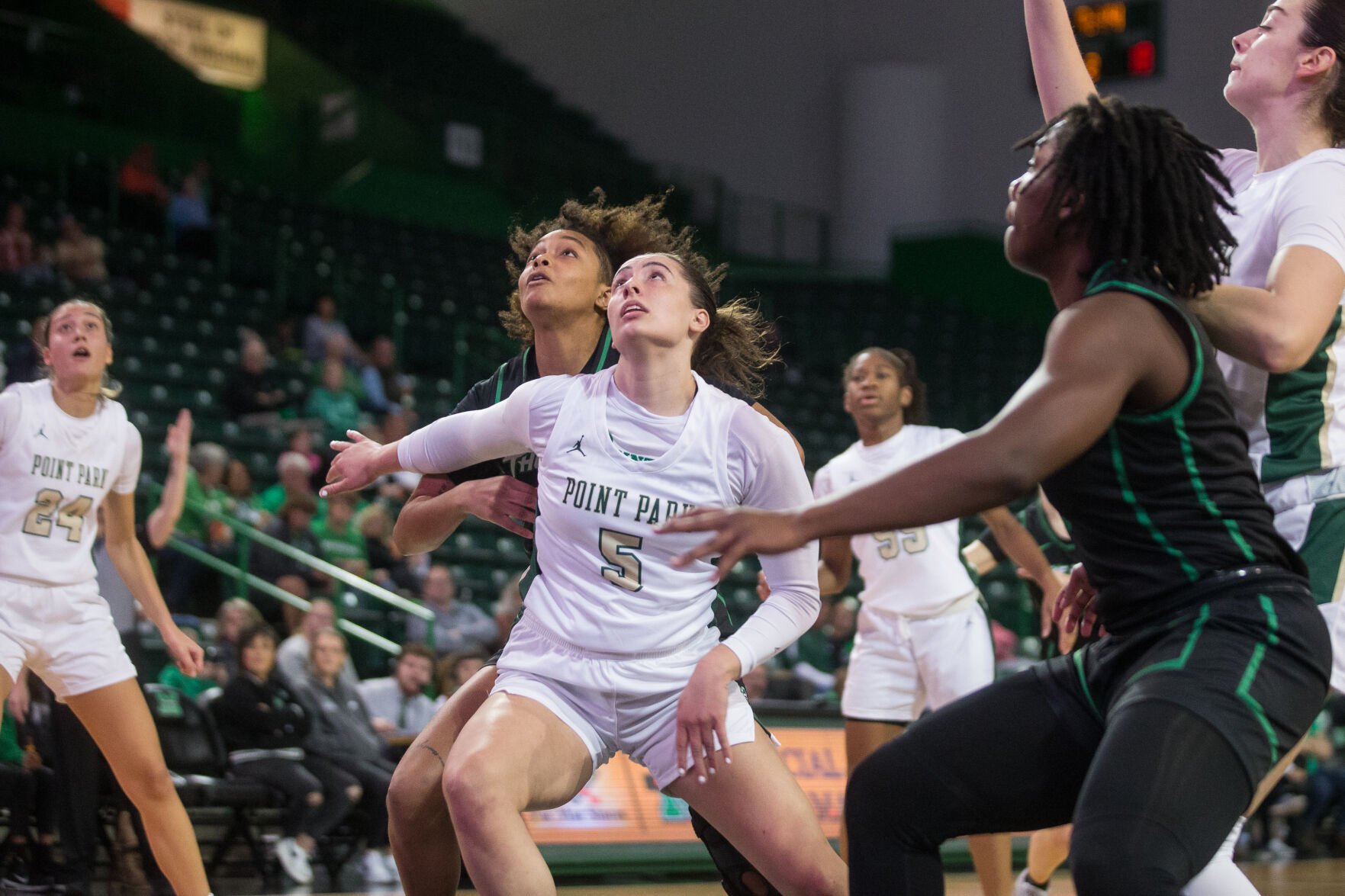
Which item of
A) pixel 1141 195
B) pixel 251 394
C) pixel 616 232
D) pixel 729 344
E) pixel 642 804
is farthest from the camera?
pixel 251 394

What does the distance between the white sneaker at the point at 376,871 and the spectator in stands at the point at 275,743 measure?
0.93 feet

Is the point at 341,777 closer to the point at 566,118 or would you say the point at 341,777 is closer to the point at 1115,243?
the point at 1115,243

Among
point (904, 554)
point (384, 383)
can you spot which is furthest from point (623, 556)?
point (384, 383)

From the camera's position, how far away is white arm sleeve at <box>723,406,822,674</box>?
3.57 meters

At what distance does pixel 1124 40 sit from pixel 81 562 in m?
11.5

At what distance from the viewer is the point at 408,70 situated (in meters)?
22.0

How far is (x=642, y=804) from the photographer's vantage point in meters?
8.20

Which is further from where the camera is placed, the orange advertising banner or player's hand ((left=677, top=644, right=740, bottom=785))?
the orange advertising banner

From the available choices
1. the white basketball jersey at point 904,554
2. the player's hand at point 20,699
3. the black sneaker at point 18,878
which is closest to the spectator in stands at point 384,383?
the player's hand at point 20,699

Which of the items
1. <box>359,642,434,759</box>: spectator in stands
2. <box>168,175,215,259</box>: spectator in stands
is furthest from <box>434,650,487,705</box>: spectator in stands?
<box>168,175,215,259</box>: spectator in stands

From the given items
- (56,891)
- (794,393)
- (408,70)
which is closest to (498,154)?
(408,70)

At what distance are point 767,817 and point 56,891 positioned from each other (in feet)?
14.1

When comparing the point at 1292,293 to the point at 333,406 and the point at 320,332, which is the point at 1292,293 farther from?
the point at 320,332

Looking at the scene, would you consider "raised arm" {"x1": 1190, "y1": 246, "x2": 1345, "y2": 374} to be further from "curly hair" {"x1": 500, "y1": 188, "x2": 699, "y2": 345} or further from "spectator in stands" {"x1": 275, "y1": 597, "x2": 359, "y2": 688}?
"spectator in stands" {"x1": 275, "y1": 597, "x2": 359, "y2": 688}
